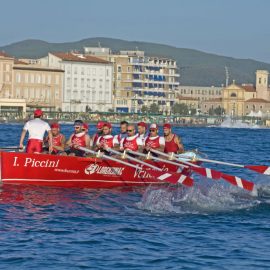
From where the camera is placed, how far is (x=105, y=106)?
179625 millimetres

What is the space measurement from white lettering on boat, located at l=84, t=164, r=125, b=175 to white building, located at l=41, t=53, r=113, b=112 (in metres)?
145

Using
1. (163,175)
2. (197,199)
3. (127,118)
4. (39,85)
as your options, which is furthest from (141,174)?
(39,85)

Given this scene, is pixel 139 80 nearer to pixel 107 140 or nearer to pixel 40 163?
pixel 107 140

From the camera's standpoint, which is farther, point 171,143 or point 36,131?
point 171,143

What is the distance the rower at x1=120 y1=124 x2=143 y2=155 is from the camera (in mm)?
26812

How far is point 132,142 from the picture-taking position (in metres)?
26.9

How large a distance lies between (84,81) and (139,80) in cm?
1701

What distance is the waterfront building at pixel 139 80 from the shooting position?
185250 millimetres

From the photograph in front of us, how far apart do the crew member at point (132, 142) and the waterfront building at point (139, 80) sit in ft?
511

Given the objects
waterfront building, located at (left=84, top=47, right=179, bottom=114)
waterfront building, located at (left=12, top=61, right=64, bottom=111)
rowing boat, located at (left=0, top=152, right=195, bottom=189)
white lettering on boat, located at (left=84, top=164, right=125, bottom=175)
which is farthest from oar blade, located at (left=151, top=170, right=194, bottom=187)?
waterfront building, located at (left=84, top=47, right=179, bottom=114)

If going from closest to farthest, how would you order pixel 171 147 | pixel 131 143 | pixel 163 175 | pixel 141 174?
pixel 163 175
pixel 131 143
pixel 141 174
pixel 171 147

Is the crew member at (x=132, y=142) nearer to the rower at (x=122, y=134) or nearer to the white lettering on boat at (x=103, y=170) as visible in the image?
the rower at (x=122, y=134)

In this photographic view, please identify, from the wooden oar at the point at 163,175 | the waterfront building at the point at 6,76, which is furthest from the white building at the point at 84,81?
the wooden oar at the point at 163,175

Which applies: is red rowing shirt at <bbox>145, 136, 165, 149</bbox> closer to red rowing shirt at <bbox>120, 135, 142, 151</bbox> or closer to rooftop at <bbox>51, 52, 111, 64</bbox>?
red rowing shirt at <bbox>120, 135, 142, 151</bbox>
